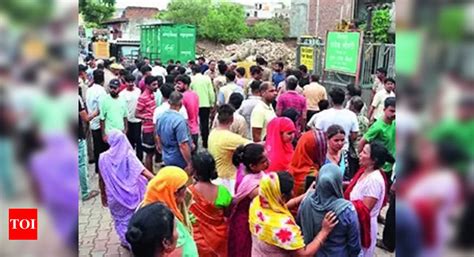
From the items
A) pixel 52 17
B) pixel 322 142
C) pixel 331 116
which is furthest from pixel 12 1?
pixel 331 116

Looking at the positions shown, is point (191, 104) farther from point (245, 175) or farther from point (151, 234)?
point (151, 234)

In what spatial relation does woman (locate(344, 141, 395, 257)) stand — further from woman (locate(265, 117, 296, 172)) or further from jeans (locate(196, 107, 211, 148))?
jeans (locate(196, 107, 211, 148))

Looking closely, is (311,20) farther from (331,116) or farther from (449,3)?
(449,3)

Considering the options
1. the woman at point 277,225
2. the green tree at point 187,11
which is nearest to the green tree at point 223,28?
the green tree at point 187,11

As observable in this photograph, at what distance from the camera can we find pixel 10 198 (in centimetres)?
123

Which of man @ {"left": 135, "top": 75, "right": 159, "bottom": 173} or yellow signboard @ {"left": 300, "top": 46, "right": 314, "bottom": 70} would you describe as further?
yellow signboard @ {"left": 300, "top": 46, "right": 314, "bottom": 70}

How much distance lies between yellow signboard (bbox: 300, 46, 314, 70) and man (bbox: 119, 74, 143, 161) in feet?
24.1

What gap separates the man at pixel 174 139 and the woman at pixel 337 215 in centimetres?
248

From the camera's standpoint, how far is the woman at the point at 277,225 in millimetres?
2914

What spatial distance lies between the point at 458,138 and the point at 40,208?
99cm

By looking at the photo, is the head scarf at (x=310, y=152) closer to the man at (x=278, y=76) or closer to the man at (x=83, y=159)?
the man at (x=83, y=159)

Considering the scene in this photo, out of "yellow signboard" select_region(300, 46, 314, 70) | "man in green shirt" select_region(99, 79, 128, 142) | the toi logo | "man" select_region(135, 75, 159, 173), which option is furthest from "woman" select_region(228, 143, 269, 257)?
"yellow signboard" select_region(300, 46, 314, 70)

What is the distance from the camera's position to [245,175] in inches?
154

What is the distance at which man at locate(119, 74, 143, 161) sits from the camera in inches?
298
